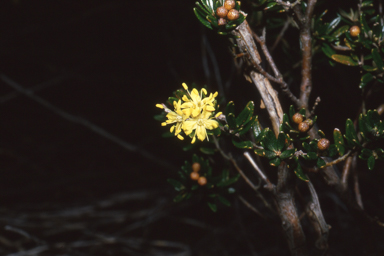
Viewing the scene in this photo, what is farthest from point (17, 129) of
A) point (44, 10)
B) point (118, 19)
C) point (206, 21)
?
point (206, 21)

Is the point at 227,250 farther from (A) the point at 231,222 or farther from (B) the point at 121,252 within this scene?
(B) the point at 121,252

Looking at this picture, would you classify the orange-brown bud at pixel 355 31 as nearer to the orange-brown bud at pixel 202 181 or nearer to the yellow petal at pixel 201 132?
the yellow petal at pixel 201 132

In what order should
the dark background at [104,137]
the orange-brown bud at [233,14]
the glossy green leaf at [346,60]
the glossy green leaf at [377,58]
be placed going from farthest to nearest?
the dark background at [104,137] → the glossy green leaf at [346,60] → the glossy green leaf at [377,58] → the orange-brown bud at [233,14]

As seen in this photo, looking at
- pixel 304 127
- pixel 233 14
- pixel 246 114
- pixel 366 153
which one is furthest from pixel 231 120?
pixel 366 153

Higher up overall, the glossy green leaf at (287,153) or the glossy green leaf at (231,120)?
the glossy green leaf at (231,120)

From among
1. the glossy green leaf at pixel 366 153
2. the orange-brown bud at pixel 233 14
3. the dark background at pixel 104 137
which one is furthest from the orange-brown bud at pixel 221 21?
the dark background at pixel 104 137

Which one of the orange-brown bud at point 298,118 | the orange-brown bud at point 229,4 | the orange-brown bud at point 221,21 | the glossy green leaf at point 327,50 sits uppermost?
the orange-brown bud at point 229,4

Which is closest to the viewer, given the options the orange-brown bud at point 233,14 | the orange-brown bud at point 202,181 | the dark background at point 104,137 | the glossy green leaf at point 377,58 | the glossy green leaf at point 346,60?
the orange-brown bud at point 233,14
